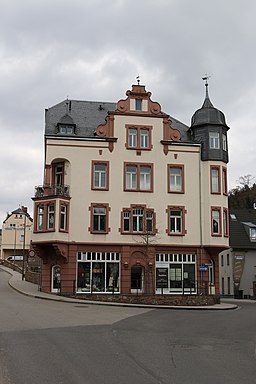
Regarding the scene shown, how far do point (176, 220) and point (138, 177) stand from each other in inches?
177

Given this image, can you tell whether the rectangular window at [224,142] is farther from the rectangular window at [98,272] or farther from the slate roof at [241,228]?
the slate roof at [241,228]

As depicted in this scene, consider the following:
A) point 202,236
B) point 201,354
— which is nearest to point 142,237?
point 202,236

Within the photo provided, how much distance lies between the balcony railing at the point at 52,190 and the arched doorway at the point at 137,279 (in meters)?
7.61

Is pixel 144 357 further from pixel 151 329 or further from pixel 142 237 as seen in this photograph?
pixel 142 237

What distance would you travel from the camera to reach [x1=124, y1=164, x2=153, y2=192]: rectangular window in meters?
40.8

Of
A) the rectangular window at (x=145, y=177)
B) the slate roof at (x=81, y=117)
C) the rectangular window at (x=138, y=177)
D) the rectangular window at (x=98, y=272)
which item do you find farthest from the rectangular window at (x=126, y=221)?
the slate roof at (x=81, y=117)

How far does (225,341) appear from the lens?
15.7m

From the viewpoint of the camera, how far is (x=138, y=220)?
4038cm

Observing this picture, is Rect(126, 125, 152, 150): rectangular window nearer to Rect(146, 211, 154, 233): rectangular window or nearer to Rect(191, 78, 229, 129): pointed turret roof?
Rect(191, 78, 229, 129): pointed turret roof

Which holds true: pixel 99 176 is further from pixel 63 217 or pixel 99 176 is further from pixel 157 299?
pixel 157 299

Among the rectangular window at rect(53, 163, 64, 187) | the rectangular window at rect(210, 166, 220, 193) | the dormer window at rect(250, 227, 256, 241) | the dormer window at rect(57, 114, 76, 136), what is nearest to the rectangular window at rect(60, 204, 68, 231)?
the rectangular window at rect(53, 163, 64, 187)

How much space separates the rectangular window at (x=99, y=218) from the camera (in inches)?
1555

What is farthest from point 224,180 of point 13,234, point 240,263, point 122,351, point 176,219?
point 13,234

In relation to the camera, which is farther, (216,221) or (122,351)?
(216,221)
